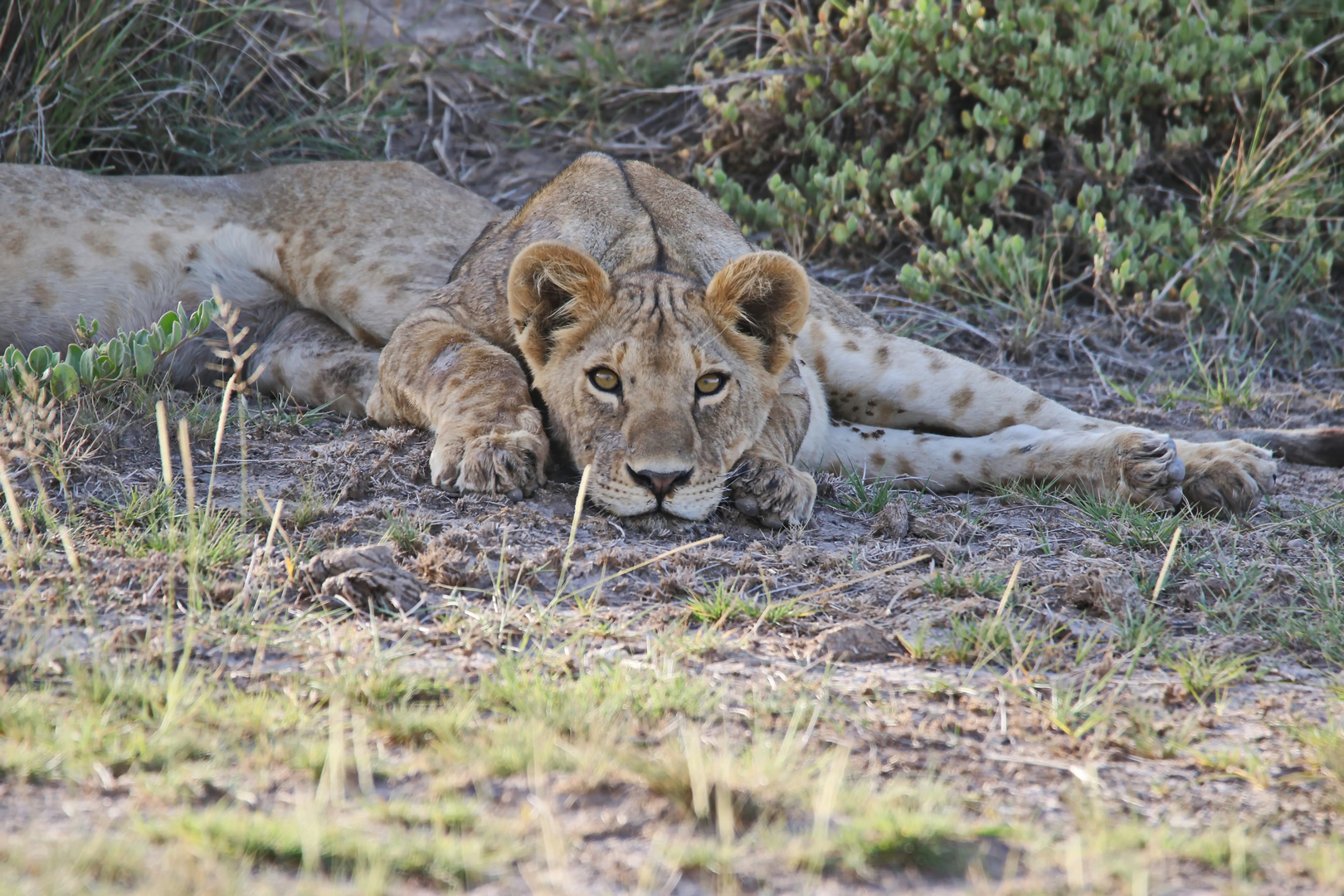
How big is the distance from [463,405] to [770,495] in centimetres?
98

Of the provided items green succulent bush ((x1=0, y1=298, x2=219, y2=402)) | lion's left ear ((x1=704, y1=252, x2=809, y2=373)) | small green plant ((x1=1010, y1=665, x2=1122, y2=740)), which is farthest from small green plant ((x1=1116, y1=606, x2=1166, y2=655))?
green succulent bush ((x1=0, y1=298, x2=219, y2=402))

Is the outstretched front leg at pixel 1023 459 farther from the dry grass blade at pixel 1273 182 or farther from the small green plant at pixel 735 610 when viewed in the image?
the dry grass blade at pixel 1273 182

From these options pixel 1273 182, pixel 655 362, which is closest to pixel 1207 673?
pixel 655 362

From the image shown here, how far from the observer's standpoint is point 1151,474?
153 inches

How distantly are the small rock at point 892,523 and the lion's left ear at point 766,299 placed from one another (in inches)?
24.5

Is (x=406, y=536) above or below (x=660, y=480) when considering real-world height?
below

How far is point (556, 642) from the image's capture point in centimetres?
258

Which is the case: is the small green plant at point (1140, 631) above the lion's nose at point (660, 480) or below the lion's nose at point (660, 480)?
below

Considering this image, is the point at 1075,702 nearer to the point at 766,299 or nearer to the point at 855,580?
the point at 855,580

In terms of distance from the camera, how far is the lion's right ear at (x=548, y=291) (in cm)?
361

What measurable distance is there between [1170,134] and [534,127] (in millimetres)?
3329

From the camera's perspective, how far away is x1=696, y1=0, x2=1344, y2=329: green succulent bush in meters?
5.93

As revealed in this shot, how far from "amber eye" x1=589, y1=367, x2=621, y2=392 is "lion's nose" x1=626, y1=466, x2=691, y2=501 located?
327mm

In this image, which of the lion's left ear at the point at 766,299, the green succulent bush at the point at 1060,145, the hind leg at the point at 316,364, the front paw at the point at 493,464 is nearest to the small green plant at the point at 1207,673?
the lion's left ear at the point at 766,299
